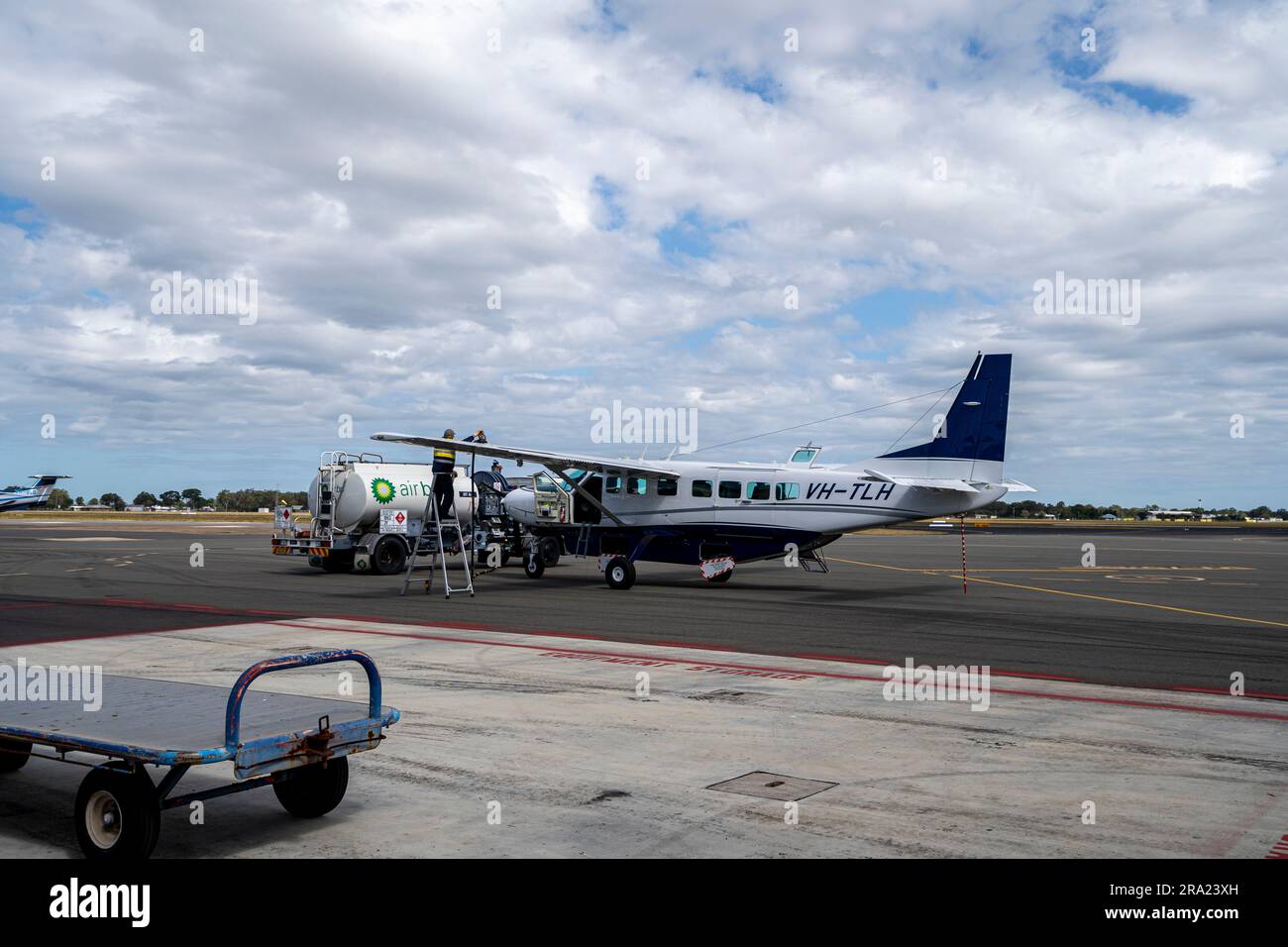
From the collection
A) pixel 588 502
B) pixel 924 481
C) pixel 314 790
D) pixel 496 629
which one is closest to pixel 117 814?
pixel 314 790

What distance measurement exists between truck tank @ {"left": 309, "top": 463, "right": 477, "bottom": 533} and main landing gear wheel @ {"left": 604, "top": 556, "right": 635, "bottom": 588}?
6723 millimetres

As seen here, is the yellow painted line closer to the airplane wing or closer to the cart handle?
the airplane wing

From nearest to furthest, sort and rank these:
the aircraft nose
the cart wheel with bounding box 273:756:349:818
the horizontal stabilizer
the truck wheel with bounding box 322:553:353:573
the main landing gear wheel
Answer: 1. the cart wheel with bounding box 273:756:349:818
2. the horizontal stabilizer
3. the main landing gear wheel
4. the aircraft nose
5. the truck wheel with bounding box 322:553:353:573

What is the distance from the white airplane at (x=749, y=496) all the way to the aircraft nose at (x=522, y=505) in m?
0.05

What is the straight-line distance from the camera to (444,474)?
23.9m

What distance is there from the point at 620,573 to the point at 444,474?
5080 millimetres

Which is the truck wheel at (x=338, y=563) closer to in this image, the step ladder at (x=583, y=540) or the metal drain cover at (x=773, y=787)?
the step ladder at (x=583, y=540)

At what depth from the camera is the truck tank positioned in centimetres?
3089

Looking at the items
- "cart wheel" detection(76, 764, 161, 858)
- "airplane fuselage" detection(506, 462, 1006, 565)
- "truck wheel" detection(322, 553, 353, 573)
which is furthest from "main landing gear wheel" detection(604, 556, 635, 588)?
"cart wheel" detection(76, 764, 161, 858)

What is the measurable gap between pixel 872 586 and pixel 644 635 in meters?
11.5

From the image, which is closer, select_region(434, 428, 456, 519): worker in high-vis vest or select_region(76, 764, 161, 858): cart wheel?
select_region(76, 764, 161, 858): cart wheel

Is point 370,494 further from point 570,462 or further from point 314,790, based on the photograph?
point 314,790

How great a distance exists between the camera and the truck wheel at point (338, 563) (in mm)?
30453

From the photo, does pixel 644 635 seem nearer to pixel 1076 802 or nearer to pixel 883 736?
pixel 883 736
